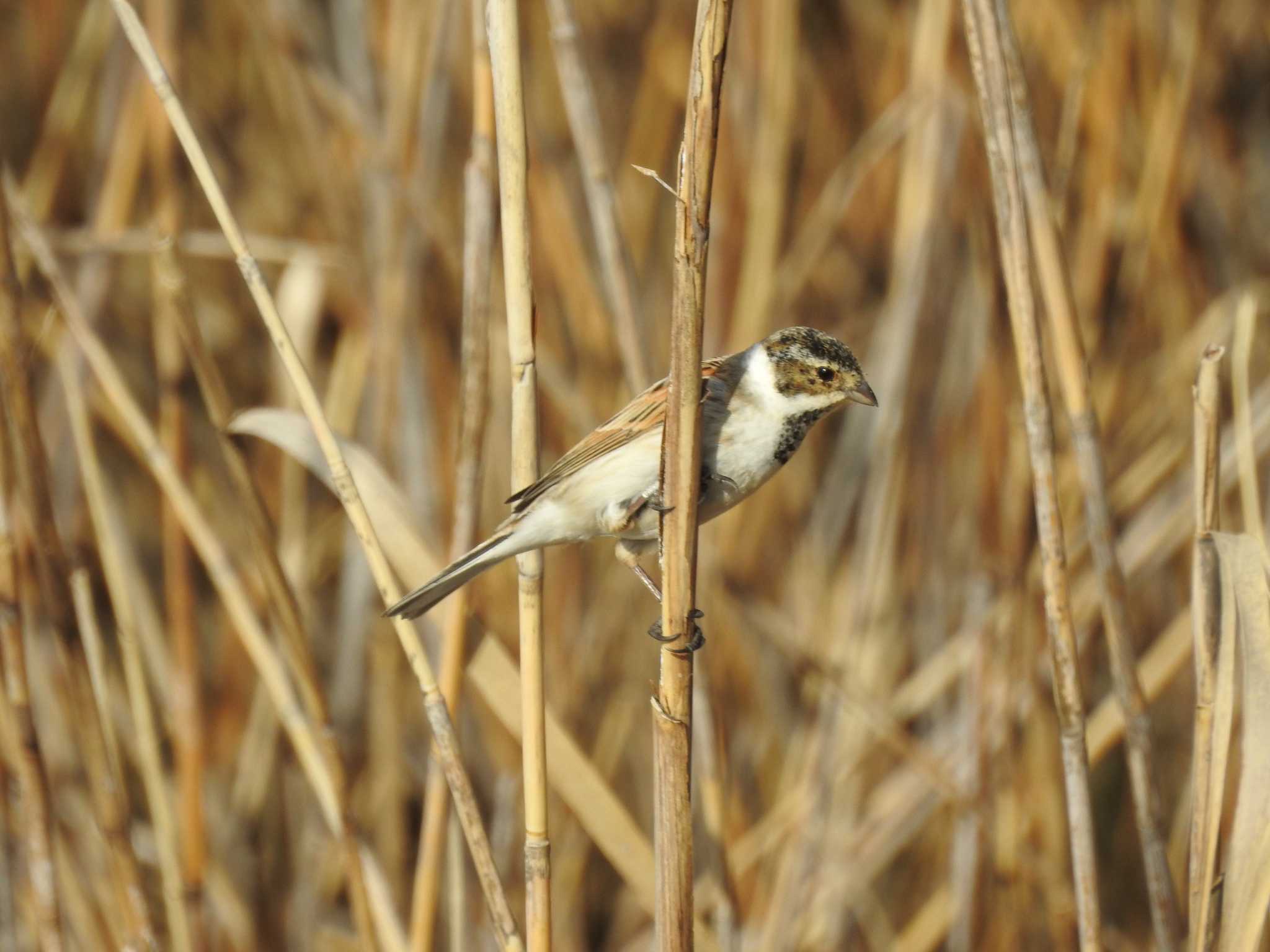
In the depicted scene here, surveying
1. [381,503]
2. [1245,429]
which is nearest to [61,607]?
[381,503]

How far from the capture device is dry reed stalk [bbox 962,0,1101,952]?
1.38 meters

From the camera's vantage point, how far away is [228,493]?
3246mm

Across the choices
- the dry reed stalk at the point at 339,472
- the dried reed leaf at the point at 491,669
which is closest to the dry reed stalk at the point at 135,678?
the dried reed leaf at the point at 491,669

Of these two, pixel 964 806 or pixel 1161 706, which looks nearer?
pixel 964 806

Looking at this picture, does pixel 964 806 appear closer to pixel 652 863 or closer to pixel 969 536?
pixel 969 536

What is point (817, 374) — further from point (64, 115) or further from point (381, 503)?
point (64, 115)

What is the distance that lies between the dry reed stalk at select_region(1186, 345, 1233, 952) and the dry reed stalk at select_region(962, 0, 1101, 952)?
13 centimetres

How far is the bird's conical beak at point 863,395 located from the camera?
179 cm

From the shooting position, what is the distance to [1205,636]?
1.37 metres

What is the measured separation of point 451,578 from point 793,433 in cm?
56

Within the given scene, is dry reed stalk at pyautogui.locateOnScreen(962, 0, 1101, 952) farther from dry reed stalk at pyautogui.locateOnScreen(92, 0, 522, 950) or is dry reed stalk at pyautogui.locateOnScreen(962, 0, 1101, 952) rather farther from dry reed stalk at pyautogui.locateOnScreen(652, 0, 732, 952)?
dry reed stalk at pyautogui.locateOnScreen(92, 0, 522, 950)

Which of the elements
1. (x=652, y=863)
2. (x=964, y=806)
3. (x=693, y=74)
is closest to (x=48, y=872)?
(x=652, y=863)

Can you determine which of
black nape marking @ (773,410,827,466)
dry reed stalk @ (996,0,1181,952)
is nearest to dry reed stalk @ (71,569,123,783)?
black nape marking @ (773,410,827,466)

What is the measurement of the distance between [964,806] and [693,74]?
167 centimetres
